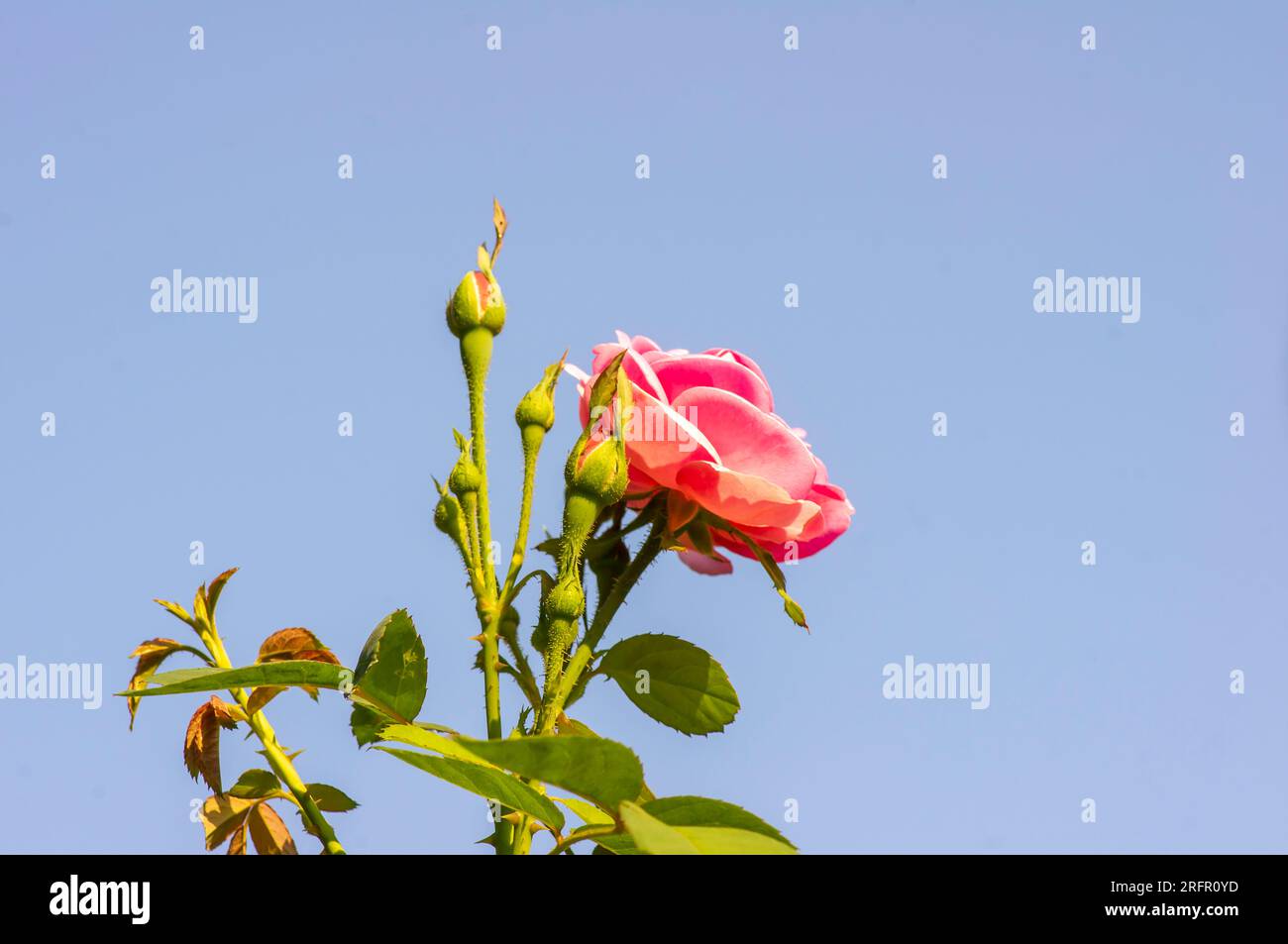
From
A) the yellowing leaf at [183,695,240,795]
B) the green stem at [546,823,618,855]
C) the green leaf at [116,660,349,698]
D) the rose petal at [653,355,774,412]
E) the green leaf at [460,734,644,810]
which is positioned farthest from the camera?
the yellowing leaf at [183,695,240,795]

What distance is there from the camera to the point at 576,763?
1076 mm

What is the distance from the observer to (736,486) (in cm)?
144

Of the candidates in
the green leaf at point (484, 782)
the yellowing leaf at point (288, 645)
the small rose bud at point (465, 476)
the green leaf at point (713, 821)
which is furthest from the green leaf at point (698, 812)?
the yellowing leaf at point (288, 645)

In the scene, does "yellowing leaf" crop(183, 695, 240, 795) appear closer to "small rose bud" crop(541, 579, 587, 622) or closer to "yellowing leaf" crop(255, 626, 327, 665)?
"yellowing leaf" crop(255, 626, 327, 665)

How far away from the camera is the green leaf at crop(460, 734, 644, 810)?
3.40ft

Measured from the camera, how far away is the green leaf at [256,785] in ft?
5.51

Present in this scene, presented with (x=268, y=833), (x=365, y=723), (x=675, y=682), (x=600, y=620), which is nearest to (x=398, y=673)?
(x=365, y=723)

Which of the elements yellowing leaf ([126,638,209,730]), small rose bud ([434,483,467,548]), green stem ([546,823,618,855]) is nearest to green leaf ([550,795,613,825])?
green stem ([546,823,618,855])

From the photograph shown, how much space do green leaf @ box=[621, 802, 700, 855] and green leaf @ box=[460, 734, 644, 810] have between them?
8cm

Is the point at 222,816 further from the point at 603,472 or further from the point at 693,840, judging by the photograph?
the point at 693,840

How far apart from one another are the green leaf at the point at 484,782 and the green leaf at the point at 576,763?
0.05 metres

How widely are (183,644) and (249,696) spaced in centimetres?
11
